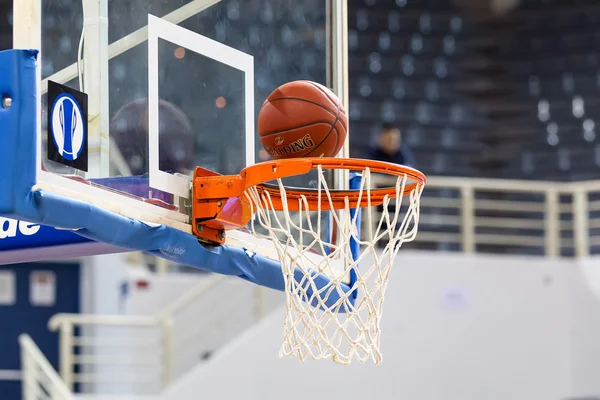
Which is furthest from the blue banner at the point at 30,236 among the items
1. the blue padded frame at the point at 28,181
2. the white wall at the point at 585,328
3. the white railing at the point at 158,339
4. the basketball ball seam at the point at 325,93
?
the white wall at the point at 585,328

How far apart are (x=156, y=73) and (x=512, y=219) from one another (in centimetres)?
737

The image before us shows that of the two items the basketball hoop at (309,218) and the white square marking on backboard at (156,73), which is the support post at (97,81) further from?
the basketball hoop at (309,218)

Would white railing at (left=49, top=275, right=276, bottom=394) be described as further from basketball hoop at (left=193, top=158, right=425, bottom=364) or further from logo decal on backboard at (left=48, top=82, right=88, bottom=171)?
logo decal on backboard at (left=48, top=82, right=88, bottom=171)

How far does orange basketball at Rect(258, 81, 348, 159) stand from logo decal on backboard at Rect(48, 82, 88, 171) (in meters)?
0.66

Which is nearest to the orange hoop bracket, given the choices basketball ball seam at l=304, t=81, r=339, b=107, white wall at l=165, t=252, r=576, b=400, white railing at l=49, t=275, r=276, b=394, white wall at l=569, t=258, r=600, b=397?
basketball ball seam at l=304, t=81, r=339, b=107

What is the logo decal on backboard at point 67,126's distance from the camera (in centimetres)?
236

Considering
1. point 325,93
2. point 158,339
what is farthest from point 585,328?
point 325,93

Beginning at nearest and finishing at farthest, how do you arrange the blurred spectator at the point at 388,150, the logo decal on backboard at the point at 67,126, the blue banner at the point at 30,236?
the logo decal on backboard at the point at 67,126 < the blue banner at the point at 30,236 < the blurred spectator at the point at 388,150

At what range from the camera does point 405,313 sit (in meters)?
7.41

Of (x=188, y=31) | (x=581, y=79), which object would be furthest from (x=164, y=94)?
(x=581, y=79)

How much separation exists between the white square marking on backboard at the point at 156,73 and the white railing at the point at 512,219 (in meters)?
4.64

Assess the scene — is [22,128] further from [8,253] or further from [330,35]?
[330,35]

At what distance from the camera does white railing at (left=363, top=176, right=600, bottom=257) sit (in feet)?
25.6

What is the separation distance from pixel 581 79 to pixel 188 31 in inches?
321
